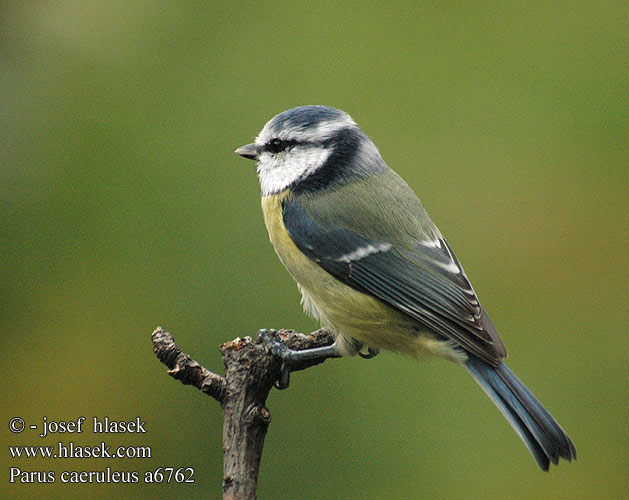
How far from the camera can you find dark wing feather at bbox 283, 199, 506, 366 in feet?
6.77

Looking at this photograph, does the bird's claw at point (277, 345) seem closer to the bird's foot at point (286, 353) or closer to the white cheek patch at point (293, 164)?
the bird's foot at point (286, 353)

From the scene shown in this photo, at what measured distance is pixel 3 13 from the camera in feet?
10.1

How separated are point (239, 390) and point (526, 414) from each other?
74cm

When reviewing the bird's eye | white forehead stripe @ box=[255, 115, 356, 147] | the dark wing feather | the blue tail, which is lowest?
the blue tail

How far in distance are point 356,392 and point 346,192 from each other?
0.85m

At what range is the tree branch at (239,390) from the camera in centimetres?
168

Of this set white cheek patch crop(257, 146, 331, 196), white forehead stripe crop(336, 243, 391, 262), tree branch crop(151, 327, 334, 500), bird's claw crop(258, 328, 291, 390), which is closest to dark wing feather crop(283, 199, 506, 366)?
white forehead stripe crop(336, 243, 391, 262)

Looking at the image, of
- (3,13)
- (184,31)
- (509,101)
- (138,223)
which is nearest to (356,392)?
(138,223)

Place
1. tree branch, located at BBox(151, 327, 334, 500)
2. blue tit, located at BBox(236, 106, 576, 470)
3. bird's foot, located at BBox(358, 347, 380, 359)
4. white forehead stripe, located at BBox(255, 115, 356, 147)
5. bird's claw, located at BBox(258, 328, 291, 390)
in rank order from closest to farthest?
tree branch, located at BBox(151, 327, 334, 500) → bird's claw, located at BBox(258, 328, 291, 390) → blue tit, located at BBox(236, 106, 576, 470) → white forehead stripe, located at BBox(255, 115, 356, 147) → bird's foot, located at BBox(358, 347, 380, 359)

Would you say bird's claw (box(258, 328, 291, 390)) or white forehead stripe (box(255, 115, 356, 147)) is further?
white forehead stripe (box(255, 115, 356, 147))

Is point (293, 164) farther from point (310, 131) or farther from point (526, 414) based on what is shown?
point (526, 414)

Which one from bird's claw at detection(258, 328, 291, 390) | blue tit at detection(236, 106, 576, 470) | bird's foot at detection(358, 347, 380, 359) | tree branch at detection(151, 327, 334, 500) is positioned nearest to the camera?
tree branch at detection(151, 327, 334, 500)

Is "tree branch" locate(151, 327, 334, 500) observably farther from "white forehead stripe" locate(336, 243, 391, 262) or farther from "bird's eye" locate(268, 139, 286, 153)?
"bird's eye" locate(268, 139, 286, 153)

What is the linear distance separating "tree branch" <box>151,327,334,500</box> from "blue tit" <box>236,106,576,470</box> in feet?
0.43
